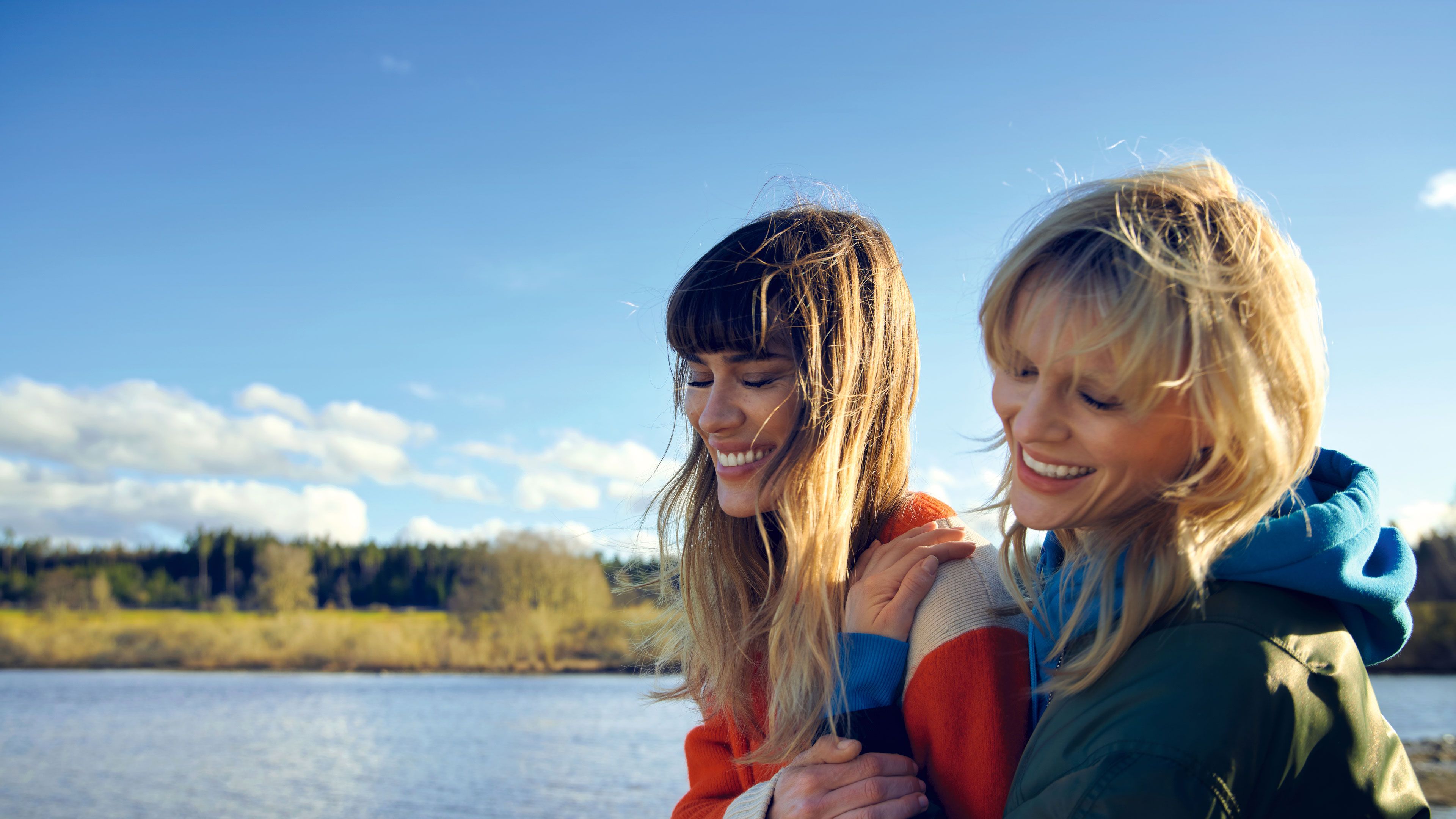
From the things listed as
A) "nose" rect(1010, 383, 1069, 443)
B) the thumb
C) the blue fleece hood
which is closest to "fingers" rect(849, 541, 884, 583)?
the thumb

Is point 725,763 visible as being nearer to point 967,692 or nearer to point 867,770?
point 867,770

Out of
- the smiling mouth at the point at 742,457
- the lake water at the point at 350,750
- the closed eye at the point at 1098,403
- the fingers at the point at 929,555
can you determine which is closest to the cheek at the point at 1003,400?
the closed eye at the point at 1098,403

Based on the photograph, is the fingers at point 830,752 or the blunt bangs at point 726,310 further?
the blunt bangs at point 726,310

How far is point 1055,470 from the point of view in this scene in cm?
167

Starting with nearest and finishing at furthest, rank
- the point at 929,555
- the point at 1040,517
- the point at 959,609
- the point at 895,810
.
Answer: the point at 1040,517 < the point at 895,810 < the point at 959,609 < the point at 929,555

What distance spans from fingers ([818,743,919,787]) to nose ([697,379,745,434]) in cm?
85

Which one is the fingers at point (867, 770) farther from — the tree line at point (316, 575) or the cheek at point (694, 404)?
the tree line at point (316, 575)

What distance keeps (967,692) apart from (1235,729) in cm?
67

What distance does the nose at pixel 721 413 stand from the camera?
2410 mm

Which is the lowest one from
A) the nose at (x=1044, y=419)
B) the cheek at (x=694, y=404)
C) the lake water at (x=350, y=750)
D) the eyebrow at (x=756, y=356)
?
the lake water at (x=350, y=750)

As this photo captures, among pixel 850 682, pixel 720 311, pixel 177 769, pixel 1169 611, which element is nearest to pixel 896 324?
pixel 720 311

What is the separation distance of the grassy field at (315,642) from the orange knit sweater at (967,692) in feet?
145

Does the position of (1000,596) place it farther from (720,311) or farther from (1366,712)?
(720,311)

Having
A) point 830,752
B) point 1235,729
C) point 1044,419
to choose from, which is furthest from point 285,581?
point 1235,729
